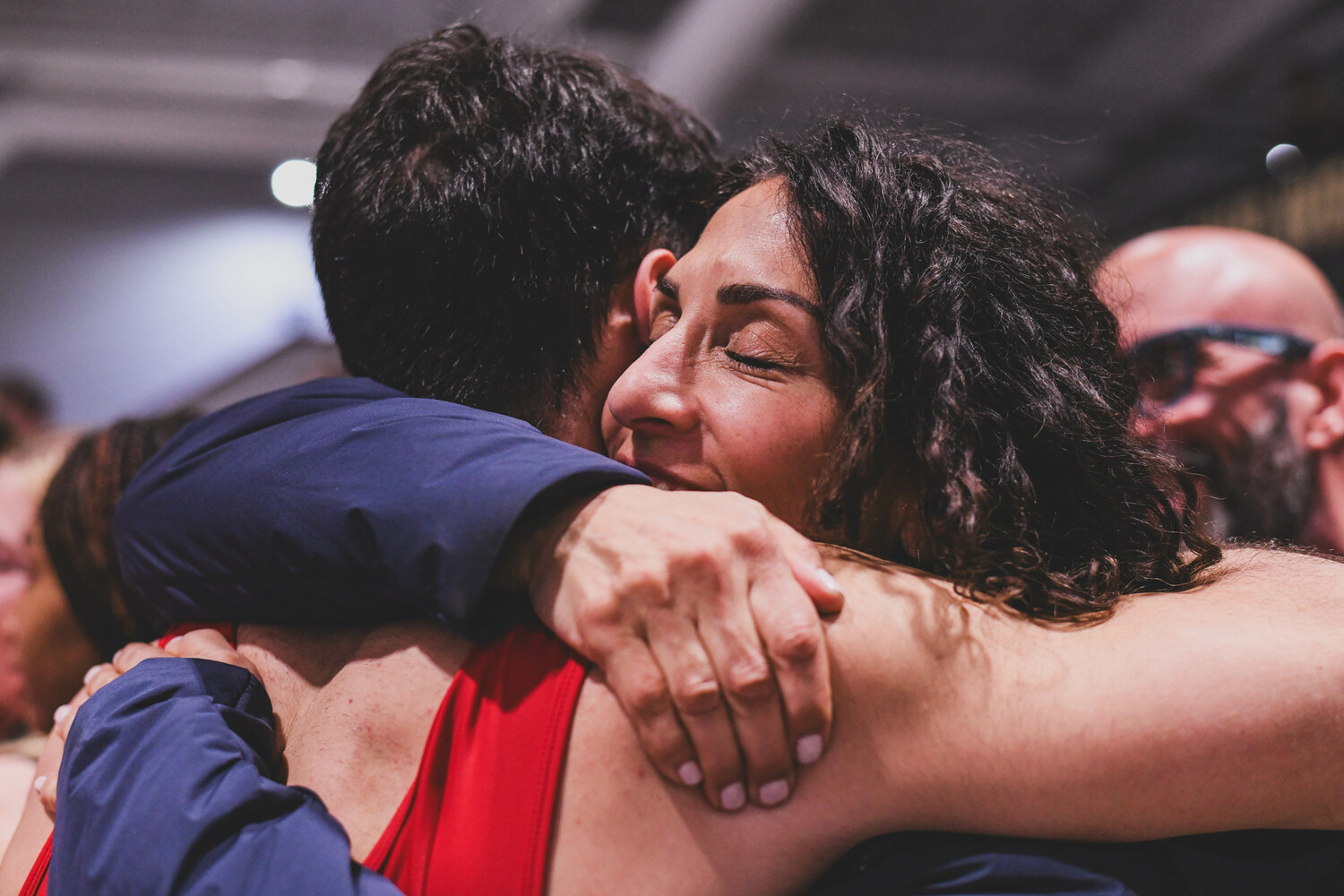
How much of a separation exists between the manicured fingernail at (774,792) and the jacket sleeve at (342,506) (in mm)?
319

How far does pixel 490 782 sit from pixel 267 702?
34cm

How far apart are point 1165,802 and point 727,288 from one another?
0.74m

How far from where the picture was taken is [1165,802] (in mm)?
941

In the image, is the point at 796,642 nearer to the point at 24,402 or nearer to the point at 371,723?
the point at 371,723

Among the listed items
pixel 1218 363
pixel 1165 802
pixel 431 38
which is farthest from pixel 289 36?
pixel 1165 802

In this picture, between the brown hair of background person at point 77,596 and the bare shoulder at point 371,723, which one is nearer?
the bare shoulder at point 371,723

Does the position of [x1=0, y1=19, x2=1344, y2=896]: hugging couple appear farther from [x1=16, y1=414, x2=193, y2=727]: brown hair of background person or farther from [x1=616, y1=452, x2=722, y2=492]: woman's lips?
[x1=16, y1=414, x2=193, y2=727]: brown hair of background person

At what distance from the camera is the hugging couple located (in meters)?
0.90

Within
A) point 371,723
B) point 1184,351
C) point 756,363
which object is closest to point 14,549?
point 371,723

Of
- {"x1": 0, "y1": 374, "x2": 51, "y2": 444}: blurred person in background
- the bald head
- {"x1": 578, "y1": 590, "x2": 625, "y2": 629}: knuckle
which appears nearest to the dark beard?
the bald head

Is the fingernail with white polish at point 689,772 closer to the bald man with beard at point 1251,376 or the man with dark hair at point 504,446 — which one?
the man with dark hair at point 504,446

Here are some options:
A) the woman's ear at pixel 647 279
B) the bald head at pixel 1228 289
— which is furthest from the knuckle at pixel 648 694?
the bald head at pixel 1228 289

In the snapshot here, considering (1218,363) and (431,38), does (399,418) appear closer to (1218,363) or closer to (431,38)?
(431,38)

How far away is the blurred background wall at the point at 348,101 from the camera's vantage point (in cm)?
549
